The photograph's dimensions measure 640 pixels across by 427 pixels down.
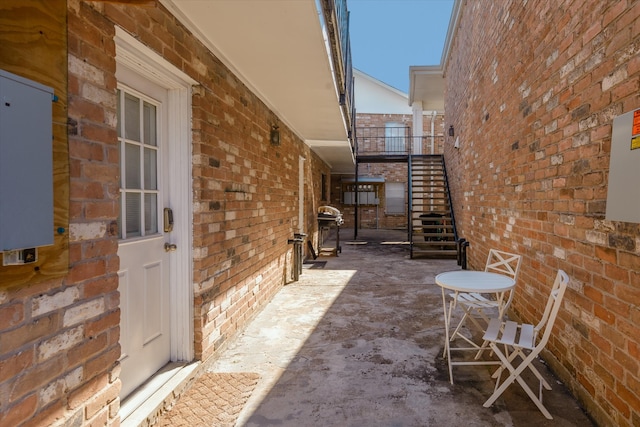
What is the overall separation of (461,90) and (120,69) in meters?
6.71

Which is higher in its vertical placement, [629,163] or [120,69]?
[120,69]

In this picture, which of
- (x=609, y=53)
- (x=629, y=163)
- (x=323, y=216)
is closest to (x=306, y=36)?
(x=609, y=53)

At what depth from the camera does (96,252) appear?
1.56 meters

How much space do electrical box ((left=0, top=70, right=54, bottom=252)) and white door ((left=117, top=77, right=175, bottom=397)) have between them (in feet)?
2.71

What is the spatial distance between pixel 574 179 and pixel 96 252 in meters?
2.89

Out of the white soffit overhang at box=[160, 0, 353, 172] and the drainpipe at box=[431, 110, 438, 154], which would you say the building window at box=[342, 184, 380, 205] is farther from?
the white soffit overhang at box=[160, 0, 353, 172]

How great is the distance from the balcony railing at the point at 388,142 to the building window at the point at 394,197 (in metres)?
1.46

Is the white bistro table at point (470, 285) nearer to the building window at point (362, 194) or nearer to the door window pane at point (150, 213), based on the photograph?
the door window pane at point (150, 213)

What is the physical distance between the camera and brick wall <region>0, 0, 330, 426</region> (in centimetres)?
124

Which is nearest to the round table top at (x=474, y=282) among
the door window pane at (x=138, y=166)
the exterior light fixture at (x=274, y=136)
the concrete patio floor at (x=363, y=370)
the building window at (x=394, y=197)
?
the concrete patio floor at (x=363, y=370)

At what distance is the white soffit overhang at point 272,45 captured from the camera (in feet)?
7.20

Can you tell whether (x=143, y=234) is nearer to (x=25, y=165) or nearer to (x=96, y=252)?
(x=96, y=252)

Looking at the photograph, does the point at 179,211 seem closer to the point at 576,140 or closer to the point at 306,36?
the point at 306,36

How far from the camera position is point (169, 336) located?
2.56 m
